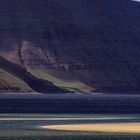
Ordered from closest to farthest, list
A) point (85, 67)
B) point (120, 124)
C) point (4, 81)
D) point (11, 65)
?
point (120, 124) → point (4, 81) → point (11, 65) → point (85, 67)

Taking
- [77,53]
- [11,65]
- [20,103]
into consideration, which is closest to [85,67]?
[77,53]

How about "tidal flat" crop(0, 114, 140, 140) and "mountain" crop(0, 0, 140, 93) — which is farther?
"mountain" crop(0, 0, 140, 93)

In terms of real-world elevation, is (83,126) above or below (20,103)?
below

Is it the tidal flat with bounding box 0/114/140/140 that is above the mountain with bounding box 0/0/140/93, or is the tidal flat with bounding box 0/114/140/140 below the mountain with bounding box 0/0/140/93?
below

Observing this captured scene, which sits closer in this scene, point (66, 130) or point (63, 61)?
point (66, 130)

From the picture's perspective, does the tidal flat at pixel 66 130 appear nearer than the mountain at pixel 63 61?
Yes

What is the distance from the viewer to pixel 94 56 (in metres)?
194

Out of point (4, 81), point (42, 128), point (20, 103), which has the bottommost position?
point (42, 128)

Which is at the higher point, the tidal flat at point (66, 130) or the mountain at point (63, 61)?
the mountain at point (63, 61)

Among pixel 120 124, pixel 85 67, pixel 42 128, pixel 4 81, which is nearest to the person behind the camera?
pixel 42 128

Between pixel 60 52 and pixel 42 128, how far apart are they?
135 m

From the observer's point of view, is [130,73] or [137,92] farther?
[130,73]

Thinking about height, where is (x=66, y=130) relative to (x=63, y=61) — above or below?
below

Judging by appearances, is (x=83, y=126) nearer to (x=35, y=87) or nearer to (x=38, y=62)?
(x=35, y=87)
